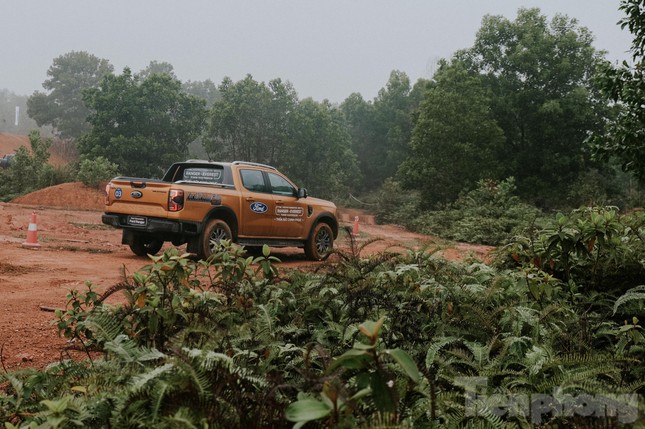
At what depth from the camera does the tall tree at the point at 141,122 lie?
3959 cm

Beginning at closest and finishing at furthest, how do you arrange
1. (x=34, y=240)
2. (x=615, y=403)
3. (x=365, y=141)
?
1. (x=615, y=403)
2. (x=34, y=240)
3. (x=365, y=141)

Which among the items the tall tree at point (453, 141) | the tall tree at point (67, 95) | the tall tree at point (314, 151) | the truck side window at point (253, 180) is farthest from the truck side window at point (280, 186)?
the tall tree at point (67, 95)

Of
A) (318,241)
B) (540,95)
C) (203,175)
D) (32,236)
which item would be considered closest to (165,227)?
(203,175)

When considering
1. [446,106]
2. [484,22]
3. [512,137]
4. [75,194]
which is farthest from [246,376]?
[484,22]

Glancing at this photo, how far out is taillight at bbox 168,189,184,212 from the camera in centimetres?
991

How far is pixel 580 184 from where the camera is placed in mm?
33188

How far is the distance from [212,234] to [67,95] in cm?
7927

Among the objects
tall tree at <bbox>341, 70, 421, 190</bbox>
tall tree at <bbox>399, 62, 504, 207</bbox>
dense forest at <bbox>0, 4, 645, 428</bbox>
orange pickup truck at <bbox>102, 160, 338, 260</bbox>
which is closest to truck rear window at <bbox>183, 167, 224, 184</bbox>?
orange pickup truck at <bbox>102, 160, 338, 260</bbox>

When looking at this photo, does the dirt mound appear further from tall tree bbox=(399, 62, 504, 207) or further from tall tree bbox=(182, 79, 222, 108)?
tall tree bbox=(182, 79, 222, 108)

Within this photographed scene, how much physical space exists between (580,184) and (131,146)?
2917 centimetres

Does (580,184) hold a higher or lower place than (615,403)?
higher

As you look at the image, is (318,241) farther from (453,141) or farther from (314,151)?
(314,151)

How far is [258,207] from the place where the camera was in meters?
11.2

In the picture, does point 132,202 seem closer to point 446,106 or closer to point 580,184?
point 446,106
